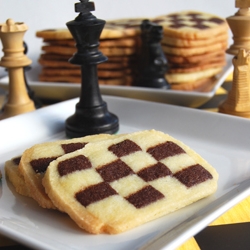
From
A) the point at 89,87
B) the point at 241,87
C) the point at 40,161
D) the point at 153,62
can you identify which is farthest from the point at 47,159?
the point at 153,62

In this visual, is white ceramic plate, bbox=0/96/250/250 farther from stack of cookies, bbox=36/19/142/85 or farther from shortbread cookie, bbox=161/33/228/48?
shortbread cookie, bbox=161/33/228/48

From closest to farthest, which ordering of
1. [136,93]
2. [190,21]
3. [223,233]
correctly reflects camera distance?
[223,233], [136,93], [190,21]

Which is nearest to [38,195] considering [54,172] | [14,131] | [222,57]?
[54,172]

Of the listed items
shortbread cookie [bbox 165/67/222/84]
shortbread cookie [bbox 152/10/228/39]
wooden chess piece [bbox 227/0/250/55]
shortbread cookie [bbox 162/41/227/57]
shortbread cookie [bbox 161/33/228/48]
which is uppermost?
wooden chess piece [bbox 227/0/250/55]

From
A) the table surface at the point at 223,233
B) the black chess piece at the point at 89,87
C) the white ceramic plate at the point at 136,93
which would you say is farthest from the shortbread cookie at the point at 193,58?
the table surface at the point at 223,233

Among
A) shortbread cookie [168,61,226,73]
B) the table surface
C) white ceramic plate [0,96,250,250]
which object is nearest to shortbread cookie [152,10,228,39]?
shortbread cookie [168,61,226,73]

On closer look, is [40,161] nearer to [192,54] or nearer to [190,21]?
[192,54]
